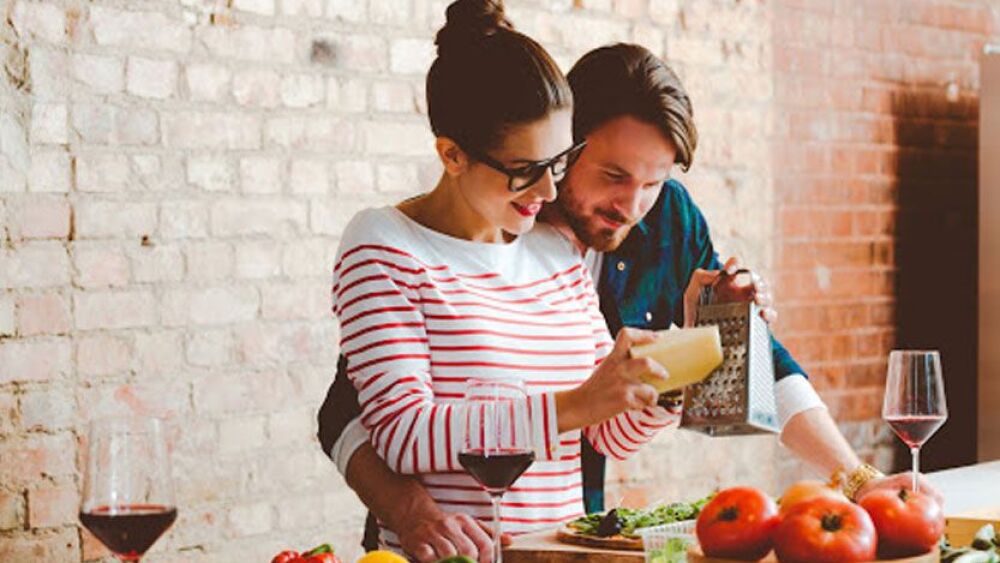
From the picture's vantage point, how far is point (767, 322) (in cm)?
227

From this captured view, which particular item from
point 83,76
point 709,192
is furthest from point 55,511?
point 709,192

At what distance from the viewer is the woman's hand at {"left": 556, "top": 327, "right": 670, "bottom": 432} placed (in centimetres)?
205

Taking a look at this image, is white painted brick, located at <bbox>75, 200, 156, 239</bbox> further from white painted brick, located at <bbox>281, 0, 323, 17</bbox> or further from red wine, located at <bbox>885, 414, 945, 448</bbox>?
red wine, located at <bbox>885, 414, 945, 448</bbox>

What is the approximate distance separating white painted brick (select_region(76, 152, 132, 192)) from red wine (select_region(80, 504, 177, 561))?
1.65 m

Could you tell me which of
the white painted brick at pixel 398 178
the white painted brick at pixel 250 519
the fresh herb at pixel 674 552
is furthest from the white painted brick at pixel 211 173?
the fresh herb at pixel 674 552

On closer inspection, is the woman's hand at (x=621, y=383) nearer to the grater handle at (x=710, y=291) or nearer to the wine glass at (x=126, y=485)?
the grater handle at (x=710, y=291)

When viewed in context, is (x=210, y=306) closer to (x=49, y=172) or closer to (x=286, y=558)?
(x=49, y=172)

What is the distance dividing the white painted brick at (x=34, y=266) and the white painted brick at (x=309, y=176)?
584mm

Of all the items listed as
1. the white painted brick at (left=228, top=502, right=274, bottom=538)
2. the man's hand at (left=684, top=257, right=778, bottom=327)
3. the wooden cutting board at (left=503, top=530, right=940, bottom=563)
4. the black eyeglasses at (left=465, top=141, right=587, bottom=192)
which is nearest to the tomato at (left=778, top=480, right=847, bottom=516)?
the wooden cutting board at (left=503, top=530, right=940, bottom=563)

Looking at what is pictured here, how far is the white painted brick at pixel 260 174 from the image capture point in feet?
11.5

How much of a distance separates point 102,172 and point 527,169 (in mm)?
1251

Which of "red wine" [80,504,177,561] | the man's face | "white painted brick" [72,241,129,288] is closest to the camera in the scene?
"red wine" [80,504,177,561]

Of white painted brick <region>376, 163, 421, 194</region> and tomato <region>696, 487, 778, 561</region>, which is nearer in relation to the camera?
tomato <region>696, 487, 778, 561</region>

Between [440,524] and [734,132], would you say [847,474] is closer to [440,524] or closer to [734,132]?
[440,524]
